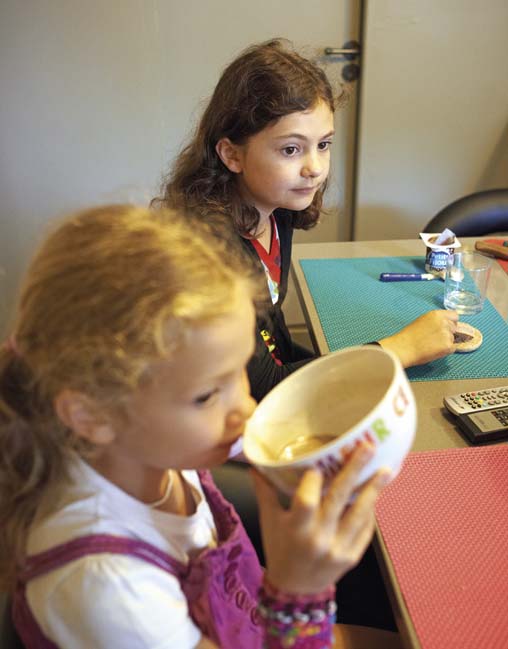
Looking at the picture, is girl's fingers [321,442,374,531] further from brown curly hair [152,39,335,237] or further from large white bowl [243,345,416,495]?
brown curly hair [152,39,335,237]

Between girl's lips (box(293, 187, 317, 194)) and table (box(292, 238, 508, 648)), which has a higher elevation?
girl's lips (box(293, 187, 317, 194))

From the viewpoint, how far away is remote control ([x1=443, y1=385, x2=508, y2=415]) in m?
0.86

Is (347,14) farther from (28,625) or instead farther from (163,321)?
(28,625)

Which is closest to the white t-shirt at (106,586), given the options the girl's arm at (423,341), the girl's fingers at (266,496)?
the girl's fingers at (266,496)

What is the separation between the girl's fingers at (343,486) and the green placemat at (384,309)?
21.0 inches

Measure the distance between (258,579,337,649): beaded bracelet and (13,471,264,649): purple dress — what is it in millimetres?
117

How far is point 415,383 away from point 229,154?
0.59 m

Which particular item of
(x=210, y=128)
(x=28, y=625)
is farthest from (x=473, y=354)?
(x=28, y=625)

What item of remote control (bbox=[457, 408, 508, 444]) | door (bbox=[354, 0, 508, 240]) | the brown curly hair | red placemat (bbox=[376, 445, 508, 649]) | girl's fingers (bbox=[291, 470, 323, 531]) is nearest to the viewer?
girl's fingers (bbox=[291, 470, 323, 531])

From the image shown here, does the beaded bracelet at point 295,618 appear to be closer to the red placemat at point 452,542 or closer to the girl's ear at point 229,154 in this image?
the red placemat at point 452,542

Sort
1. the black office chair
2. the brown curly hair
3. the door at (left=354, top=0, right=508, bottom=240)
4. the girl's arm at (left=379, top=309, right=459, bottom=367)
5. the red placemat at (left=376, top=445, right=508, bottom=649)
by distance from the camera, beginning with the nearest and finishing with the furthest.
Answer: the red placemat at (left=376, top=445, right=508, bottom=649), the girl's arm at (left=379, top=309, right=459, bottom=367), the brown curly hair, the black office chair, the door at (left=354, top=0, right=508, bottom=240)

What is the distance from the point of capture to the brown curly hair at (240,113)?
108 centimetres

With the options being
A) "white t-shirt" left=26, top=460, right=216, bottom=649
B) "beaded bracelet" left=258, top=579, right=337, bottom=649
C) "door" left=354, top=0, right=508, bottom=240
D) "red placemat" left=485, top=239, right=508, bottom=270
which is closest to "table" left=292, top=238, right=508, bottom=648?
"red placemat" left=485, top=239, right=508, bottom=270

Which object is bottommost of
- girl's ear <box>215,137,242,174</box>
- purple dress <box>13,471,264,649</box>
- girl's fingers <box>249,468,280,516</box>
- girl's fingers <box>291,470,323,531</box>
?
purple dress <box>13,471,264,649</box>
